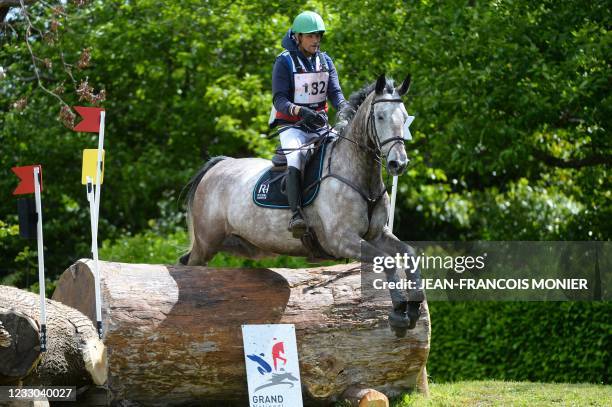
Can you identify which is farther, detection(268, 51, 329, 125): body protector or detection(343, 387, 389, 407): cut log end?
detection(268, 51, 329, 125): body protector

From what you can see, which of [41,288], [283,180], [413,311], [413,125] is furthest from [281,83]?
[413,125]

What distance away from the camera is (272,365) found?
761 centimetres

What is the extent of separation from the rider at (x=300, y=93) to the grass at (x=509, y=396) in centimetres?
200

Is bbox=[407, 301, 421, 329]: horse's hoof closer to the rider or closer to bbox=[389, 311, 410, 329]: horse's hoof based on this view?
bbox=[389, 311, 410, 329]: horse's hoof

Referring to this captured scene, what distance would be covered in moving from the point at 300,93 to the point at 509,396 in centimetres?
351

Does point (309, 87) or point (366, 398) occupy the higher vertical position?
point (309, 87)

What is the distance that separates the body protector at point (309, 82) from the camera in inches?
315

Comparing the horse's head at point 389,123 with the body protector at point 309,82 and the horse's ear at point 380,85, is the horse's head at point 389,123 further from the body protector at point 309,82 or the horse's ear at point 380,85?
the body protector at point 309,82

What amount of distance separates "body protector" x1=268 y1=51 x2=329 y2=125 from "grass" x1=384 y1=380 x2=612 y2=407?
276cm

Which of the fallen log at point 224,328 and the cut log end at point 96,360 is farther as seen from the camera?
the fallen log at point 224,328

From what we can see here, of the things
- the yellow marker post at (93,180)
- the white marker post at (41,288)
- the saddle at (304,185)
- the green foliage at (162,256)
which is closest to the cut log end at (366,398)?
the saddle at (304,185)

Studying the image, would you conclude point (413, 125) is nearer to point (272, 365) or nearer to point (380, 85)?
point (380, 85)

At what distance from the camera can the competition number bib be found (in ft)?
26.2

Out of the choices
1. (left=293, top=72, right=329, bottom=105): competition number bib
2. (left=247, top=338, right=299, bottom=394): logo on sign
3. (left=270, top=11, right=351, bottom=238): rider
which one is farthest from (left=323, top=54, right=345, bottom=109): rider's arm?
(left=247, top=338, right=299, bottom=394): logo on sign
